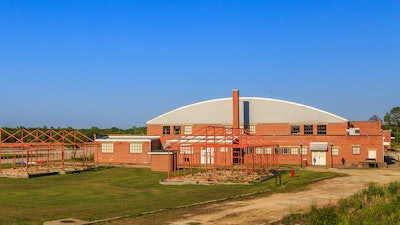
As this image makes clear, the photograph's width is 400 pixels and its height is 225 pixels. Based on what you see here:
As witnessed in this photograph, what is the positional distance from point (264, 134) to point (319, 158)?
30.2 ft

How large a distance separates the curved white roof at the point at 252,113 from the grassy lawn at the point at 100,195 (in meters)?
18.6

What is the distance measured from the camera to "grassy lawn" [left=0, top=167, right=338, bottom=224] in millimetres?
25297

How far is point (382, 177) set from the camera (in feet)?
146

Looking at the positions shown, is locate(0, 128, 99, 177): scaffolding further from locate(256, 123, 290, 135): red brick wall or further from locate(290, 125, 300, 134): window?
locate(290, 125, 300, 134): window

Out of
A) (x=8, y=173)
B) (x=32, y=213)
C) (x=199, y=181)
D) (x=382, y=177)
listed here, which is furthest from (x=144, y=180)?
(x=382, y=177)

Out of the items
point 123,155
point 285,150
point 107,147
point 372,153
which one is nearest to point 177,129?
point 123,155

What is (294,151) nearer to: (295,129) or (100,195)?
(295,129)

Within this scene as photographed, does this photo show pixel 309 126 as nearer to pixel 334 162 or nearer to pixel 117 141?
pixel 334 162

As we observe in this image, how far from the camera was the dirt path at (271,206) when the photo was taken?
22967 mm

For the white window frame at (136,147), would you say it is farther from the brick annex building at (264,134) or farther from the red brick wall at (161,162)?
the red brick wall at (161,162)

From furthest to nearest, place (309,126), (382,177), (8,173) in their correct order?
(309,126) < (8,173) < (382,177)

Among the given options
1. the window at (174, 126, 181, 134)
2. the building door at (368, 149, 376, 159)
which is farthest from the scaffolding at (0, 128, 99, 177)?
the building door at (368, 149, 376, 159)

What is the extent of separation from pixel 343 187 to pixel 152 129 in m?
41.8

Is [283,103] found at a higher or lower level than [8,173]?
higher
